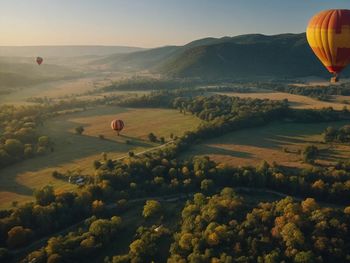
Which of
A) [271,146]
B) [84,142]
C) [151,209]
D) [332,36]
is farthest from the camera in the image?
[84,142]

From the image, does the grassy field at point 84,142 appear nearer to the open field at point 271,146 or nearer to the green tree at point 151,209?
the open field at point 271,146

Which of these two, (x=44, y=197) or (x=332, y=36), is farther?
(x=44, y=197)

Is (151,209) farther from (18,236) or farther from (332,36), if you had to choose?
(332,36)

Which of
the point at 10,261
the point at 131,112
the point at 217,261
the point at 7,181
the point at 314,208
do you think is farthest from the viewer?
the point at 131,112

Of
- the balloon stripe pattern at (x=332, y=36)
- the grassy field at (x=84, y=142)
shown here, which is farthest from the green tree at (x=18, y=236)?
Answer: the balloon stripe pattern at (x=332, y=36)

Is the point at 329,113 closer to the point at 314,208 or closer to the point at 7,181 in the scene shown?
the point at 314,208

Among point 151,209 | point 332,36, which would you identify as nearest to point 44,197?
point 151,209

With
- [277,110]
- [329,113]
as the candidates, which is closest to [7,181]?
[277,110]

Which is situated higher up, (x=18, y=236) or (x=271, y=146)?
(x=271, y=146)

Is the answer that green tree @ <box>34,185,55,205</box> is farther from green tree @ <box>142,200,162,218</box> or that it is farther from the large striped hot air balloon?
the large striped hot air balloon
